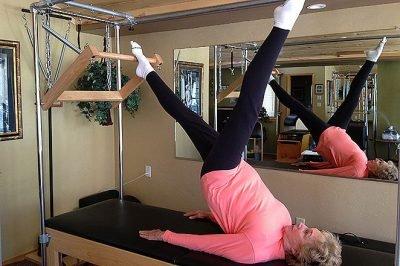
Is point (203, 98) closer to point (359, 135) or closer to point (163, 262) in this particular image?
point (359, 135)

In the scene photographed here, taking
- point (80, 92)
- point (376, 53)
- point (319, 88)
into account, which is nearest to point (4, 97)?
point (80, 92)

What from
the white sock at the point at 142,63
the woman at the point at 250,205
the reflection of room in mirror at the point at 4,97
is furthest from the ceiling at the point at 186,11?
the reflection of room in mirror at the point at 4,97

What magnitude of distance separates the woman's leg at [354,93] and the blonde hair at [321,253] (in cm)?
127

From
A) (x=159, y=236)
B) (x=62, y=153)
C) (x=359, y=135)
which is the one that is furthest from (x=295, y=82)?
(x=62, y=153)

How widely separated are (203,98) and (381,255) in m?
2.02

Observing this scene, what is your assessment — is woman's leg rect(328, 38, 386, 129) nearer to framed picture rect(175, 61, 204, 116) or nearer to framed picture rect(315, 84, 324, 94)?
framed picture rect(315, 84, 324, 94)

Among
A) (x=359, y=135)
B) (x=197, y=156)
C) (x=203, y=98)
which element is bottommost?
(x=197, y=156)

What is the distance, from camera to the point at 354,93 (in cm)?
266

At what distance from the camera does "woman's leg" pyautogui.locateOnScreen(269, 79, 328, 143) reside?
282cm

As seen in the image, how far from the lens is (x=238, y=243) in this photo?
172 centimetres

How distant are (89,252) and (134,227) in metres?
0.29

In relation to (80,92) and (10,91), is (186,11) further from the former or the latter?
(10,91)

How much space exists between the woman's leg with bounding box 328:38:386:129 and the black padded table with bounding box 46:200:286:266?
4.10ft

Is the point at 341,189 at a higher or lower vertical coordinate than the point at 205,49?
lower
